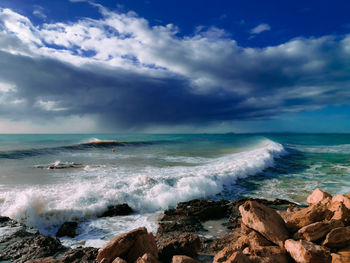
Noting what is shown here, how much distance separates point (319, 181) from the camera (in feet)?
42.4

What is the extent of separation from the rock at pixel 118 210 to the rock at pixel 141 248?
4139 mm

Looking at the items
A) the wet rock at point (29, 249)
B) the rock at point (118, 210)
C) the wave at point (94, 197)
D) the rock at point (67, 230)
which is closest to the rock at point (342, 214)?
the wave at point (94, 197)

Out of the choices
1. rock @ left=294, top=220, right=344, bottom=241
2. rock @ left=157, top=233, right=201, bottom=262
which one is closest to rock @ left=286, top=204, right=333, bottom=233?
rock @ left=294, top=220, right=344, bottom=241

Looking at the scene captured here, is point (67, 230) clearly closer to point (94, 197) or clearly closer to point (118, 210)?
point (118, 210)

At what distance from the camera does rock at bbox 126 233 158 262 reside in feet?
12.0

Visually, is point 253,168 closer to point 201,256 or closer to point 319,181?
point 319,181

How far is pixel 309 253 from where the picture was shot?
128 inches

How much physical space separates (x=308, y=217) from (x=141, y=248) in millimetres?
3170

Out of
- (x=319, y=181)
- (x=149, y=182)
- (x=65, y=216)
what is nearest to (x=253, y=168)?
(x=319, y=181)

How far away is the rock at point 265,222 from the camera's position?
12.8 feet

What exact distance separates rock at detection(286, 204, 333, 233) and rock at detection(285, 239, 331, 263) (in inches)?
28.3

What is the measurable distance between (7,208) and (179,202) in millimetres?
5976

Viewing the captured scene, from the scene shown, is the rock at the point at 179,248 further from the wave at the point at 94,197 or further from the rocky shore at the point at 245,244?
the wave at the point at 94,197

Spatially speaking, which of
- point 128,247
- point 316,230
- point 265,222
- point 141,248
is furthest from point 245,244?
point 128,247
